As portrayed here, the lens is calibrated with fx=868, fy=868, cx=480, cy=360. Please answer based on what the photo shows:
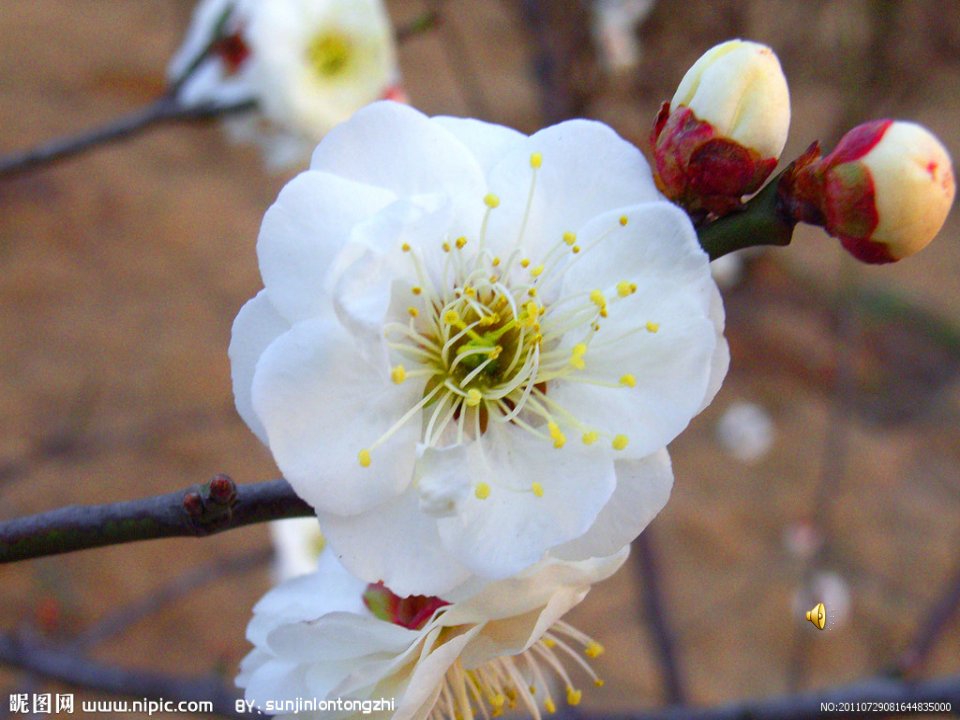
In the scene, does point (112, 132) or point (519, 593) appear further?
point (112, 132)

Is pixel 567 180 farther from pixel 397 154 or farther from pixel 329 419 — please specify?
pixel 329 419

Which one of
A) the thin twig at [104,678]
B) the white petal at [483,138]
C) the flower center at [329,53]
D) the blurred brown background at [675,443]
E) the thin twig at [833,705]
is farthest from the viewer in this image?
the blurred brown background at [675,443]

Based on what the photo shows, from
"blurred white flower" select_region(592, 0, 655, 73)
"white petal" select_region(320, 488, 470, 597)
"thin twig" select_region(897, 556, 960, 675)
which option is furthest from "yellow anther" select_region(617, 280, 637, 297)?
"blurred white flower" select_region(592, 0, 655, 73)

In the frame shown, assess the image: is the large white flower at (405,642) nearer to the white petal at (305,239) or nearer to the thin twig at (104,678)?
the white petal at (305,239)

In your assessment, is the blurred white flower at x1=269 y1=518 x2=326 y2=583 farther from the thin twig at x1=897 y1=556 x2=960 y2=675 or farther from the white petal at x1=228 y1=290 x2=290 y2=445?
the white petal at x1=228 y1=290 x2=290 y2=445

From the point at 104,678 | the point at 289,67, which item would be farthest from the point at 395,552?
the point at 289,67

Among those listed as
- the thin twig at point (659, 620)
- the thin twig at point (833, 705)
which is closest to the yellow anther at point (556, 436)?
the thin twig at point (833, 705)
